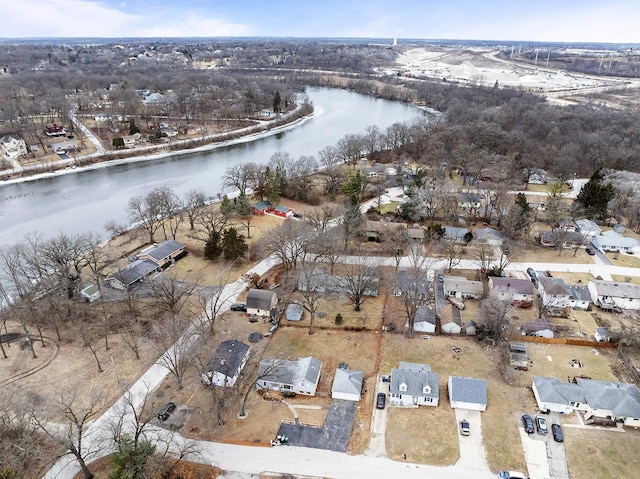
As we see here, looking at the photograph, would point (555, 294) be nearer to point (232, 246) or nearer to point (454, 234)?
point (454, 234)

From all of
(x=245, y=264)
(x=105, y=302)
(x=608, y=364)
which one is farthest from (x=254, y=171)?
(x=608, y=364)

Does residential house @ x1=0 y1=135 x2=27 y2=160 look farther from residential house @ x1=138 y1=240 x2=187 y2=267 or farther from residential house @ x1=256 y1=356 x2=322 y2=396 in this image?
residential house @ x1=256 y1=356 x2=322 y2=396

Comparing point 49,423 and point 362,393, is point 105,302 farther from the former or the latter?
point 362,393

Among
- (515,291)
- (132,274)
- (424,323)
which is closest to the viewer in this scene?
(424,323)

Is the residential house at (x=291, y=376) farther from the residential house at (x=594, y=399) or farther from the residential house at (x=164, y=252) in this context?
the residential house at (x=164, y=252)

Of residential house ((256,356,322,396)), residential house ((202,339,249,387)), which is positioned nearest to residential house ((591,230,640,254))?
residential house ((256,356,322,396))

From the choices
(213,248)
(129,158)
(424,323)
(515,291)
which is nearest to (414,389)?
(424,323)
